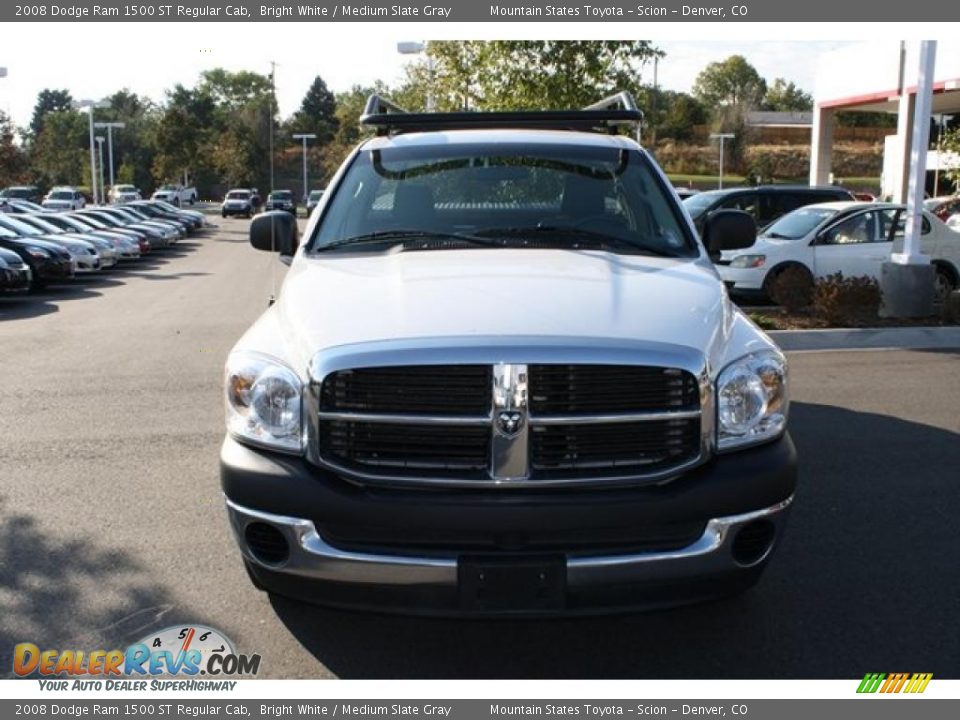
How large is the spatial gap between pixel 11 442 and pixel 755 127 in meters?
83.6

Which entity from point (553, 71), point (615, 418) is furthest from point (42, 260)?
point (615, 418)

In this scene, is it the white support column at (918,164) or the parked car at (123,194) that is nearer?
the white support column at (918,164)

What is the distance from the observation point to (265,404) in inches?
144

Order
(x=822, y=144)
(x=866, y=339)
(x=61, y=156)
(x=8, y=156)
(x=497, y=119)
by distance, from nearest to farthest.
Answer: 1. (x=497, y=119)
2. (x=866, y=339)
3. (x=822, y=144)
4. (x=8, y=156)
5. (x=61, y=156)

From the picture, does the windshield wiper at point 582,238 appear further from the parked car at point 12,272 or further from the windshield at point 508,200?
the parked car at point 12,272

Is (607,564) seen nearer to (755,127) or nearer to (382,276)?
(382,276)

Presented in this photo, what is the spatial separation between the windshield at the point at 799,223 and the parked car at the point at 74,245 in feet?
47.6

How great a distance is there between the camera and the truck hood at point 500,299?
3.56 metres

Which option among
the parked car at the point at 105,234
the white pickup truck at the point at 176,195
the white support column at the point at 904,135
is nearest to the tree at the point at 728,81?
the white pickup truck at the point at 176,195

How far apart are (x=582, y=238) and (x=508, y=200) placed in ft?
1.70

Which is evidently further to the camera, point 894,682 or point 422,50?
point 422,50

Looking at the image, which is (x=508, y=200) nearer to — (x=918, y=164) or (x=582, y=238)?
(x=582, y=238)

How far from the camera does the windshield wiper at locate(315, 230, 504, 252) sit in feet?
15.3

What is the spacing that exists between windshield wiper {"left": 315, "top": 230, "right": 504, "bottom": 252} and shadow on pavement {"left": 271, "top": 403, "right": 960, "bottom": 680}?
164 cm
